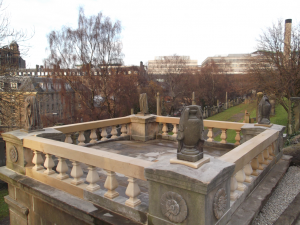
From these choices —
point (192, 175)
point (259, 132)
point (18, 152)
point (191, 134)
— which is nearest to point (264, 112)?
point (259, 132)

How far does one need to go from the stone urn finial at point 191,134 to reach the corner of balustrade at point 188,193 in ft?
0.51

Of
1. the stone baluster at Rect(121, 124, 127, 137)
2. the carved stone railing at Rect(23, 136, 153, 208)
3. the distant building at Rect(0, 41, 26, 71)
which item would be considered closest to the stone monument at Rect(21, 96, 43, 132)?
the carved stone railing at Rect(23, 136, 153, 208)

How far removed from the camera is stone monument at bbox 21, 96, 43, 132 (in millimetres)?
5449

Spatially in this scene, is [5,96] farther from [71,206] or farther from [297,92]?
[297,92]

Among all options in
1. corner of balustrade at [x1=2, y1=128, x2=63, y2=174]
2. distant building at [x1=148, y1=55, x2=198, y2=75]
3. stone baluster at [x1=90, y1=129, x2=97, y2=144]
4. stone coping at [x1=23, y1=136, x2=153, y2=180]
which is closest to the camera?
stone coping at [x1=23, y1=136, x2=153, y2=180]

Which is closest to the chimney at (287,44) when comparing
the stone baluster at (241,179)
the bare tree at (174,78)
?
the stone baluster at (241,179)

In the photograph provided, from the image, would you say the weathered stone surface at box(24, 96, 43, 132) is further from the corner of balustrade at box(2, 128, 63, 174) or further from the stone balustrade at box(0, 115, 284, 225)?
the stone balustrade at box(0, 115, 284, 225)

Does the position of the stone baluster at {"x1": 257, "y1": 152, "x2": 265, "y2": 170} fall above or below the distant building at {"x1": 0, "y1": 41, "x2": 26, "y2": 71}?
below

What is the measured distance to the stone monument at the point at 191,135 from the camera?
294 centimetres

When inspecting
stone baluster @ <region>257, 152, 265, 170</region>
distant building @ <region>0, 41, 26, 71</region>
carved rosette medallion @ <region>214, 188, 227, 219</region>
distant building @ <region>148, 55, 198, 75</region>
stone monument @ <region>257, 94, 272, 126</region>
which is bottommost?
stone baluster @ <region>257, 152, 265, 170</region>

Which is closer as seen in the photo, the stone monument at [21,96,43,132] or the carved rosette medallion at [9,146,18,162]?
the carved rosette medallion at [9,146,18,162]

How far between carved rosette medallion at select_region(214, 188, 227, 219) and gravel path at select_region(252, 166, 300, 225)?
3.26ft

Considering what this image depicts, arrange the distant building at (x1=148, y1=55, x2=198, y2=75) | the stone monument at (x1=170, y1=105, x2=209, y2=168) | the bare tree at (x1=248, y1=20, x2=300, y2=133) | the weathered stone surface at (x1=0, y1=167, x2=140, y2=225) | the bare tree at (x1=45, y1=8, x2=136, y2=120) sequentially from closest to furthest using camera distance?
the stone monument at (x1=170, y1=105, x2=209, y2=168) < the weathered stone surface at (x1=0, y1=167, x2=140, y2=225) < the bare tree at (x1=248, y1=20, x2=300, y2=133) < the bare tree at (x1=45, y1=8, x2=136, y2=120) < the distant building at (x1=148, y1=55, x2=198, y2=75)

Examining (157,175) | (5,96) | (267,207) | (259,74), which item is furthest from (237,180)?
(259,74)
